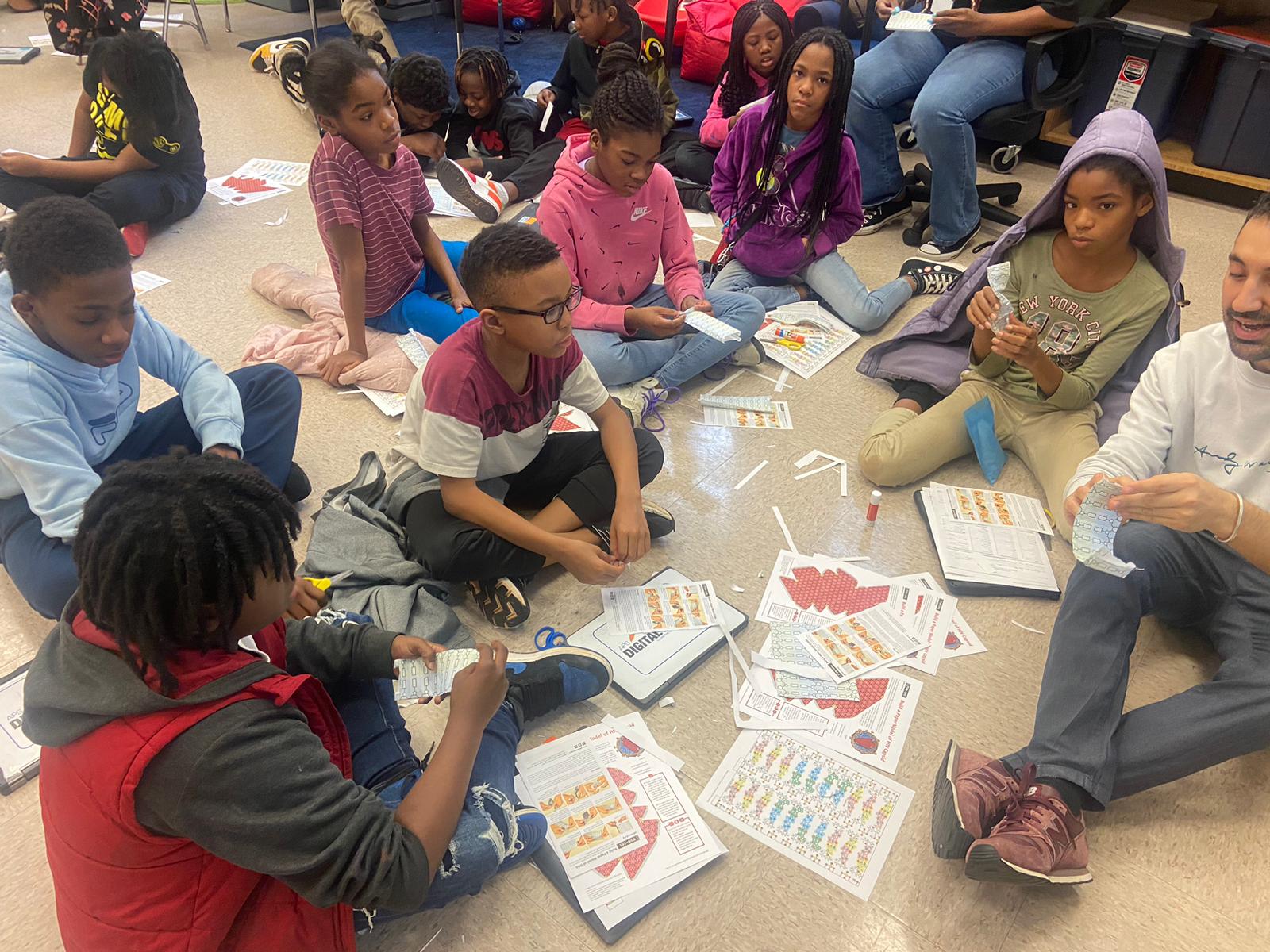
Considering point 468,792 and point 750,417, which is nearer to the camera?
point 468,792

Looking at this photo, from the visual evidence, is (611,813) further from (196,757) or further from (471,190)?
(471,190)

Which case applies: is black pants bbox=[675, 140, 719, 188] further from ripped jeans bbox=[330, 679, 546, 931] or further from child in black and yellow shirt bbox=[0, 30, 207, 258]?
ripped jeans bbox=[330, 679, 546, 931]

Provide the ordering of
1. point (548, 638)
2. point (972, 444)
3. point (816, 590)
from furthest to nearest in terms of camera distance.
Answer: point (972, 444) → point (816, 590) → point (548, 638)

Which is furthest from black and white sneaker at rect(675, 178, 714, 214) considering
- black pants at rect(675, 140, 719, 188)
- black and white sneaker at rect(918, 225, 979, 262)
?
black and white sneaker at rect(918, 225, 979, 262)

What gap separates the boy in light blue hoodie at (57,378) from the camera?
1.52m

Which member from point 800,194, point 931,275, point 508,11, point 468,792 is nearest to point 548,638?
point 468,792

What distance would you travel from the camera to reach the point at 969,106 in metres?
3.03

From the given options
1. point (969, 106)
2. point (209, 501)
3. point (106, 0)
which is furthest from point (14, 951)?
point (106, 0)

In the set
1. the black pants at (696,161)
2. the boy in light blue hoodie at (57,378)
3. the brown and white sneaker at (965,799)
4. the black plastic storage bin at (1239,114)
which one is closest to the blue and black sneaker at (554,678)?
the brown and white sneaker at (965,799)

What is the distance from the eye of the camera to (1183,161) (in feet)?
12.6

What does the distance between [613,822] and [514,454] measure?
78 centimetres

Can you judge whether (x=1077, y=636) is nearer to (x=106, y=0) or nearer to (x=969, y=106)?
(x=969, y=106)

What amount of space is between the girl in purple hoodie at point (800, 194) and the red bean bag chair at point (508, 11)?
3559mm

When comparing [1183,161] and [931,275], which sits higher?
[1183,161]
